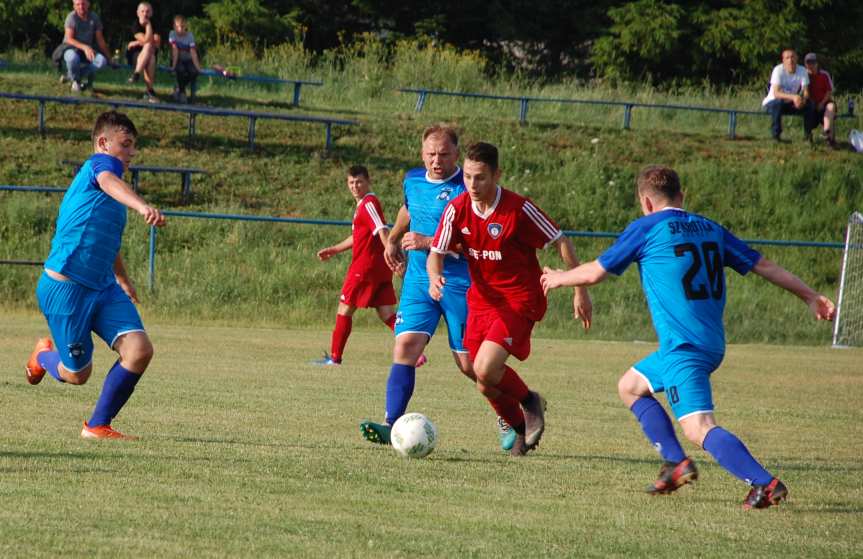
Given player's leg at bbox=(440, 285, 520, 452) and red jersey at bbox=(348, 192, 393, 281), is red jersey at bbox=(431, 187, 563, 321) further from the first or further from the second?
red jersey at bbox=(348, 192, 393, 281)

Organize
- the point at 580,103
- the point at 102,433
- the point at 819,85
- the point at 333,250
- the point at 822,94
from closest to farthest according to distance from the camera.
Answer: the point at 102,433 < the point at 333,250 < the point at 819,85 < the point at 822,94 < the point at 580,103

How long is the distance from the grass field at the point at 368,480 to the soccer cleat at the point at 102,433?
0.42 feet

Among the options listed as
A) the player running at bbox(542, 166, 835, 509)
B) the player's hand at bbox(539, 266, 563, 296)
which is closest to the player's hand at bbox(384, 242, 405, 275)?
the player's hand at bbox(539, 266, 563, 296)

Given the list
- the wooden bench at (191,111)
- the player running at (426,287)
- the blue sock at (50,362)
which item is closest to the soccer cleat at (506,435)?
the player running at (426,287)

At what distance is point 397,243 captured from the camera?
884 cm

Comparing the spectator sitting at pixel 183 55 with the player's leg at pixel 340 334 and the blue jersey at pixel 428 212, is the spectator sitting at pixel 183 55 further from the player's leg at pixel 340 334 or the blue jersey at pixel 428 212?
the blue jersey at pixel 428 212

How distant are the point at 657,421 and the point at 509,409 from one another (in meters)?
1.53

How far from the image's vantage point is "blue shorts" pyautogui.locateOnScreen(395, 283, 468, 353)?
789 cm

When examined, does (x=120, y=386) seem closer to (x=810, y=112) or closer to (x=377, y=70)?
(x=810, y=112)

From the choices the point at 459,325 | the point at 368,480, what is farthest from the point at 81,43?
the point at 368,480

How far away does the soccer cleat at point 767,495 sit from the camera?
551cm

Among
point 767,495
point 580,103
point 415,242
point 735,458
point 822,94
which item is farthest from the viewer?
point 580,103

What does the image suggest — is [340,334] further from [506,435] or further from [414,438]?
[414,438]

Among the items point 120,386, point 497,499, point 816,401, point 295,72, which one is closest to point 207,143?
point 295,72
